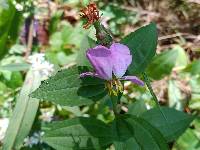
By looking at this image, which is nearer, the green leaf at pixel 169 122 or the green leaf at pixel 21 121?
the green leaf at pixel 169 122

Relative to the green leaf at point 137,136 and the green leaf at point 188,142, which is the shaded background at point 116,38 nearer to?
the green leaf at point 188,142

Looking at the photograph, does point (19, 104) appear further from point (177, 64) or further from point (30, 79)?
point (177, 64)

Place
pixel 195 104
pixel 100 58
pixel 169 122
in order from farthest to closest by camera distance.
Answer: pixel 195 104 → pixel 169 122 → pixel 100 58

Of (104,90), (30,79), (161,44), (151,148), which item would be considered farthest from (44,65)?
(161,44)

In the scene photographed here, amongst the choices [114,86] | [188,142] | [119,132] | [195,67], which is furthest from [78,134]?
[195,67]

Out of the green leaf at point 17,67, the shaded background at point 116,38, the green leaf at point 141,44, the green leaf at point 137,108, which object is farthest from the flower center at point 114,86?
the green leaf at point 17,67

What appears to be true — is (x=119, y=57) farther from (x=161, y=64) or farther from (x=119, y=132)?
(x=161, y=64)
